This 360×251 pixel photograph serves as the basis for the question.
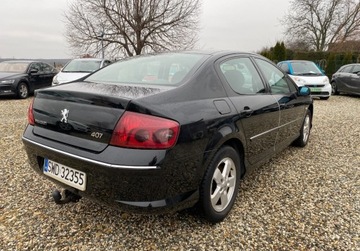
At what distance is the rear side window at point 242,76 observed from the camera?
259 centimetres

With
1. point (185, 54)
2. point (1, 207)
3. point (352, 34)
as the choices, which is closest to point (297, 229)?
point (185, 54)

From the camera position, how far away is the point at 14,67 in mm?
10969

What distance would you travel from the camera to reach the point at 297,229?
2320 millimetres

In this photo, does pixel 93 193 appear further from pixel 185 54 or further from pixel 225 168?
pixel 185 54

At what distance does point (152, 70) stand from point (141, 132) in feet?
3.26

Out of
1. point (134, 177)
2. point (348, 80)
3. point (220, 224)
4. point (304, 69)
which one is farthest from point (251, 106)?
point (348, 80)

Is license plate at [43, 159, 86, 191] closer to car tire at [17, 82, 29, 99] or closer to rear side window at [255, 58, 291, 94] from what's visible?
rear side window at [255, 58, 291, 94]

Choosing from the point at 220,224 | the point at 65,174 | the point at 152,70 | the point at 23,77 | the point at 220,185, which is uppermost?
the point at 152,70

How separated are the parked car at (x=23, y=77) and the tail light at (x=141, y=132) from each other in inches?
384

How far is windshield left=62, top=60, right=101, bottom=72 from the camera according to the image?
941 centimetres

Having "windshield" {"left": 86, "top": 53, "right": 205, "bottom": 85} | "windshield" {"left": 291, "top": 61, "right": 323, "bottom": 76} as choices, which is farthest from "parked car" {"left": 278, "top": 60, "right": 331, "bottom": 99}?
"windshield" {"left": 86, "top": 53, "right": 205, "bottom": 85}

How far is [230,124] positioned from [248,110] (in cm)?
37

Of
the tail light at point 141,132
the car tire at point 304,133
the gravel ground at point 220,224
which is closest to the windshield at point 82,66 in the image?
the gravel ground at point 220,224

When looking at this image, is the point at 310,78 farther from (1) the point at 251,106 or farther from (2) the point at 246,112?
(2) the point at 246,112
